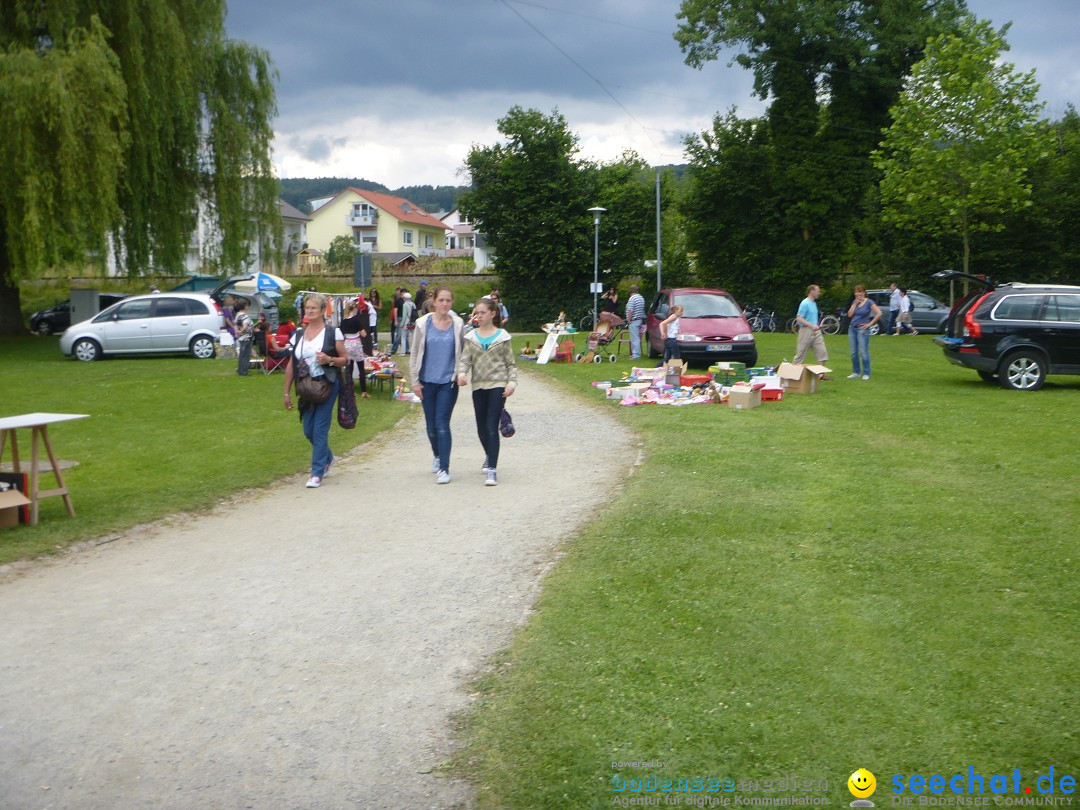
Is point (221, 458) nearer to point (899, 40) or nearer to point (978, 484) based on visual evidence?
point (978, 484)

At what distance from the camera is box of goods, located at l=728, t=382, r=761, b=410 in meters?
15.4

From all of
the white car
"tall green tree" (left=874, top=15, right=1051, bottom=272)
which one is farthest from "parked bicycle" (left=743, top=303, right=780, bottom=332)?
the white car

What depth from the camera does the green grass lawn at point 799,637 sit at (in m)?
3.95

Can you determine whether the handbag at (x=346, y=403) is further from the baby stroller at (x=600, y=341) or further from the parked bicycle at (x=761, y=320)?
the parked bicycle at (x=761, y=320)

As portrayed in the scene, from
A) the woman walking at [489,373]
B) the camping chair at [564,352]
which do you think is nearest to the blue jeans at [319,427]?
the woman walking at [489,373]

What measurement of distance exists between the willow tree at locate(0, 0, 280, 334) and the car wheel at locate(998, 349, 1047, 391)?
2090cm

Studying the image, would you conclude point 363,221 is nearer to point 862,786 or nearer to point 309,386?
point 309,386

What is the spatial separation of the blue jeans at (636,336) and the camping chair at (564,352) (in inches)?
61.7

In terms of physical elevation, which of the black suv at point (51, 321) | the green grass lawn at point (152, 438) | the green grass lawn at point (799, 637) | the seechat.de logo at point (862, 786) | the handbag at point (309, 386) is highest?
the black suv at point (51, 321)

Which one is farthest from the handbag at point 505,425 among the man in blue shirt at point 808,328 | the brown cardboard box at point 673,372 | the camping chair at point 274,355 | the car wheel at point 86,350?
the car wheel at point 86,350

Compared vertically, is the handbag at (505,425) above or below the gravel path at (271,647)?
above

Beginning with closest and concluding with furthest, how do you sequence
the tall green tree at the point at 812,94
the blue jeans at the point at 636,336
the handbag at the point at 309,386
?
the handbag at the point at 309,386 → the blue jeans at the point at 636,336 → the tall green tree at the point at 812,94

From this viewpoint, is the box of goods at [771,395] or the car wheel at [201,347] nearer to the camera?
the box of goods at [771,395]

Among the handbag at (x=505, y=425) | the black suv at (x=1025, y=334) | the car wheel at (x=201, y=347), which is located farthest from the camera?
the car wheel at (x=201, y=347)
